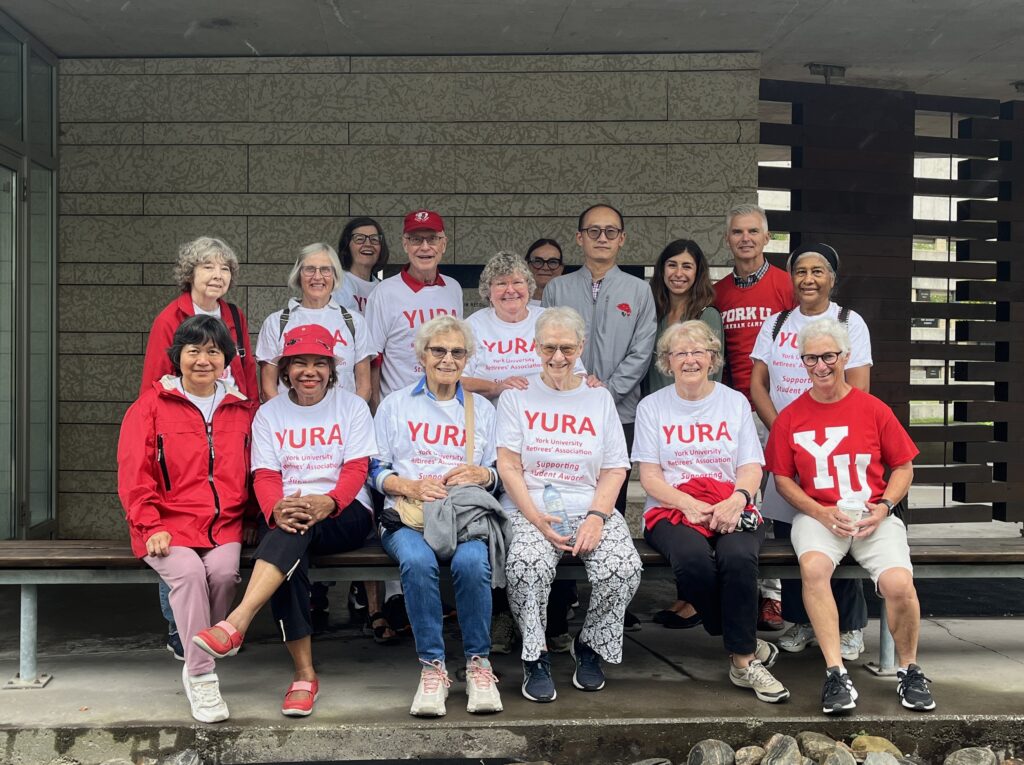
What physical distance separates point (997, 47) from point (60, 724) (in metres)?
6.08

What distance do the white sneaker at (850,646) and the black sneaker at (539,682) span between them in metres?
1.23

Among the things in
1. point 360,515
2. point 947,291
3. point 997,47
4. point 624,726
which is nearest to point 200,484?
point 360,515

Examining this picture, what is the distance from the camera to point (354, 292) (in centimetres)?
459

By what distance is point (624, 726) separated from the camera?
3.24 m

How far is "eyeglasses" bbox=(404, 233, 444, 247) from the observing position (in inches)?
172

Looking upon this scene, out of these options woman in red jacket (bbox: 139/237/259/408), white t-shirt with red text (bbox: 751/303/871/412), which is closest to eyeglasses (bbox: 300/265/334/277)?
woman in red jacket (bbox: 139/237/259/408)

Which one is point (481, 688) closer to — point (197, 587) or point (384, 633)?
point (384, 633)

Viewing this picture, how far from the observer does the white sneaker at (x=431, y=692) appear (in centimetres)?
327

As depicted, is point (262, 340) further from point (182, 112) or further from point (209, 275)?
point (182, 112)

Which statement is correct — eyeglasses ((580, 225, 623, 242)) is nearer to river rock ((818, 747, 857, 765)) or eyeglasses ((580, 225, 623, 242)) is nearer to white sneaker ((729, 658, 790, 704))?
white sneaker ((729, 658, 790, 704))

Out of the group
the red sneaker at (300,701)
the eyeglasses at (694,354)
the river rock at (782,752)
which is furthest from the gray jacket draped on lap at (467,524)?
the river rock at (782,752)

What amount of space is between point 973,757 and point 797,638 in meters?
0.89

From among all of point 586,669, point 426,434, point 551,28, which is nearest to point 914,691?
point 586,669

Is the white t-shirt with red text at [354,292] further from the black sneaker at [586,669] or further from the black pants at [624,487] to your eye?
the black sneaker at [586,669]
